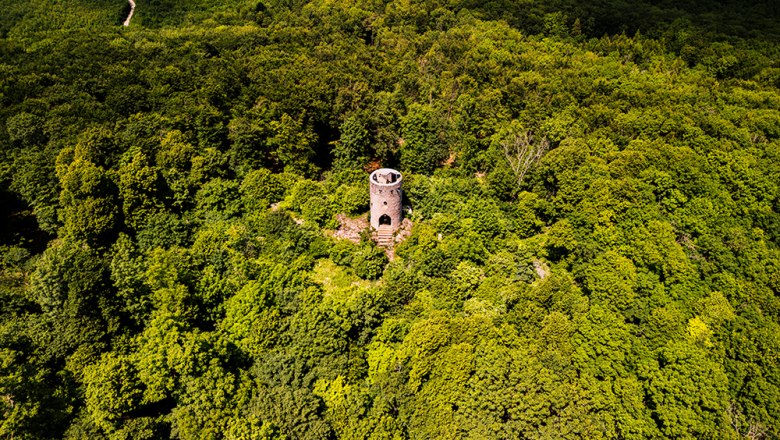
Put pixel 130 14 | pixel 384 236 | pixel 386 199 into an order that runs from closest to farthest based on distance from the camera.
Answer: pixel 386 199 < pixel 384 236 < pixel 130 14

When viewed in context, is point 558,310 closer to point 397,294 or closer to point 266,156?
point 397,294

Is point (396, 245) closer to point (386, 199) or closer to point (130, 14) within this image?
point (386, 199)

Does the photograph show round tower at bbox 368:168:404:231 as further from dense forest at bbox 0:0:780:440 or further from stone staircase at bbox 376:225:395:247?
dense forest at bbox 0:0:780:440

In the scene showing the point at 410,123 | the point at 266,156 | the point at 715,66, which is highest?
the point at 715,66

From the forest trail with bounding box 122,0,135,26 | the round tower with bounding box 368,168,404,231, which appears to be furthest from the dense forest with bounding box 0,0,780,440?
the forest trail with bounding box 122,0,135,26

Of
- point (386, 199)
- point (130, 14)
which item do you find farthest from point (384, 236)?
point (130, 14)

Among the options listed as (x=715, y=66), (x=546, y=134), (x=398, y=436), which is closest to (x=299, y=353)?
(x=398, y=436)
